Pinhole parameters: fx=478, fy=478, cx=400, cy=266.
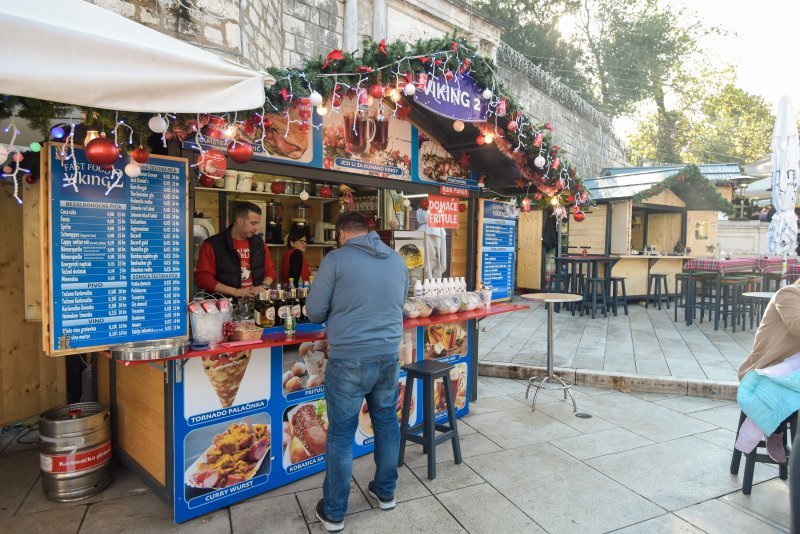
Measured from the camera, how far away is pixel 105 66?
1959 millimetres

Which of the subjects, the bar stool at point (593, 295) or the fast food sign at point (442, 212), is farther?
the bar stool at point (593, 295)

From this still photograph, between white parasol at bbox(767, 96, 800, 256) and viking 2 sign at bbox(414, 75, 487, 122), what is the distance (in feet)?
19.1

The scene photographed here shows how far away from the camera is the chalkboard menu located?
8.41 feet

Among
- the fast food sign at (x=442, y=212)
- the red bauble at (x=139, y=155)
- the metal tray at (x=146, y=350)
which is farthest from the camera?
the fast food sign at (x=442, y=212)

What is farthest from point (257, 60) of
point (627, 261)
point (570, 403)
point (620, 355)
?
point (627, 261)

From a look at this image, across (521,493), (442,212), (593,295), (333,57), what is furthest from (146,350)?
(593,295)

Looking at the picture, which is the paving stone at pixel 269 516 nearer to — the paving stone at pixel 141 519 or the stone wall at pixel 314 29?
the paving stone at pixel 141 519

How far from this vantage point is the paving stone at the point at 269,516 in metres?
2.88

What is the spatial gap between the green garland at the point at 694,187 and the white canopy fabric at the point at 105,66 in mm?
10352

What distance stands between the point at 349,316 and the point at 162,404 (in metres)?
1.37

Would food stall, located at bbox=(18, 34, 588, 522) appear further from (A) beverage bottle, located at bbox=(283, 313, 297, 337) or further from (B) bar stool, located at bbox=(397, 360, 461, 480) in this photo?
(B) bar stool, located at bbox=(397, 360, 461, 480)

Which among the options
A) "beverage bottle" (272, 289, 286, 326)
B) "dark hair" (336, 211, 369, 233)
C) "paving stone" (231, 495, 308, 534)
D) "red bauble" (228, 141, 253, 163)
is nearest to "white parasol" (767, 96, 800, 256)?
"dark hair" (336, 211, 369, 233)

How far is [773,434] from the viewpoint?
3.36 metres

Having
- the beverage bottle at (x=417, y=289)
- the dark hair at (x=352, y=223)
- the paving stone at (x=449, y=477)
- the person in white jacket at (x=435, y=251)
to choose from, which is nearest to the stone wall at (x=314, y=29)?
the dark hair at (x=352, y=223)
